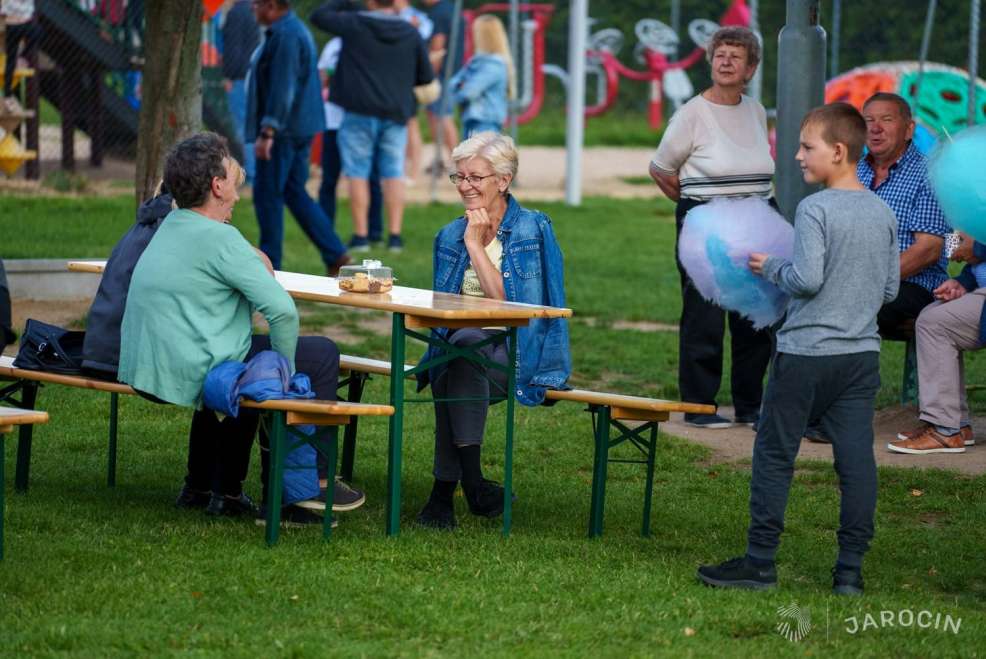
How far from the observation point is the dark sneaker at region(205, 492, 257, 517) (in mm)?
5973

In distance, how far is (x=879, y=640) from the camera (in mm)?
4559

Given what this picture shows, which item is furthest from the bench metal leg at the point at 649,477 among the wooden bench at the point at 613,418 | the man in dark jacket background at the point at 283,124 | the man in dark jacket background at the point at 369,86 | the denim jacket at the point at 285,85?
the man in dark jacket background at the point at 369,86

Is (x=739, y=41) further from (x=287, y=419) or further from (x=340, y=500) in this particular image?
(x=287, y=419)

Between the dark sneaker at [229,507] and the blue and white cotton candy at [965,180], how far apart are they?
2.71 metres

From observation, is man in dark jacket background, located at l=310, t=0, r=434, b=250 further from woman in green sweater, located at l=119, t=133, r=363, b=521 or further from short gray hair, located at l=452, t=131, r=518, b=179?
woman in green sweater, located at l=119, t=133, r=363, b=521

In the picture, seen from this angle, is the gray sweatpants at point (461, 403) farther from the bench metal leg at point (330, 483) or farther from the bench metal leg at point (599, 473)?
the bench metal leg at point (330, 483)

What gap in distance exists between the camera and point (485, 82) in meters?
15.4

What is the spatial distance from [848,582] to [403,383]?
160 centimetres

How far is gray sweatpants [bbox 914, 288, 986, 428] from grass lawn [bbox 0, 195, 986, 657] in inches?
21.1

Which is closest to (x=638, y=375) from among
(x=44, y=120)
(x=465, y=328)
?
(x=465, y=328)

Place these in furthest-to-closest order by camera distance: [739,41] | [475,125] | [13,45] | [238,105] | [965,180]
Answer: [238,105], [475,125], [13,45], [739,41], [965,180]

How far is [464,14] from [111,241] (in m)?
9.49

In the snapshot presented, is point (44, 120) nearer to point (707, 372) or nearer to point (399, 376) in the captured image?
point (707, 372)


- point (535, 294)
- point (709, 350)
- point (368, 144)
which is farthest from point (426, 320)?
point (368, 144)
